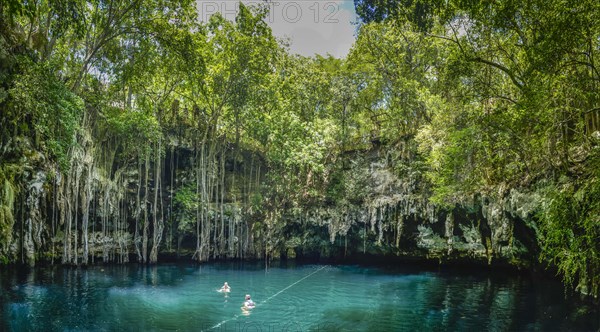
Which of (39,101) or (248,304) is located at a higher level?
(39,101)

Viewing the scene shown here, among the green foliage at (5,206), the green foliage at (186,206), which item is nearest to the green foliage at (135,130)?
the green foliage at (186,206)

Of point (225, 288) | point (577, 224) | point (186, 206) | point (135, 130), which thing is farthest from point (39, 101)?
point (186, 206)

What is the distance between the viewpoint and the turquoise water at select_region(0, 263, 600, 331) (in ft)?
36.6

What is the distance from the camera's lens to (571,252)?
317 inches

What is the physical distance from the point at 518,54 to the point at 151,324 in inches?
491

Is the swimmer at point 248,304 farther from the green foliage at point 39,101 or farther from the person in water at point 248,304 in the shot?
the green foliage at point 39,101

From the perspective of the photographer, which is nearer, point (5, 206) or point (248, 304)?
point (5, 206)

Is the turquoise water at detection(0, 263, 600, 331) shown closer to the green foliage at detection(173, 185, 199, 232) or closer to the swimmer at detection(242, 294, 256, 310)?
the swimmer at detection(242, 294, 256, 310)

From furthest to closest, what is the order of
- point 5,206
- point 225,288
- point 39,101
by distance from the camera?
1. point 225,288
2. point 39,101
3. point 5,206

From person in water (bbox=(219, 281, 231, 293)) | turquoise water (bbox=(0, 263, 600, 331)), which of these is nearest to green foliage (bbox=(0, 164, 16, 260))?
turquoise water (bbox=(0, 263, 600, 331))

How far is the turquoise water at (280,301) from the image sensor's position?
11.1 meters

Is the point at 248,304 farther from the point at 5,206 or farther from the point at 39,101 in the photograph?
the point at 39,101

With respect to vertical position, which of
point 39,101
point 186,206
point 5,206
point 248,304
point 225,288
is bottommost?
point 248,304

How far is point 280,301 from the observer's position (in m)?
14.3
